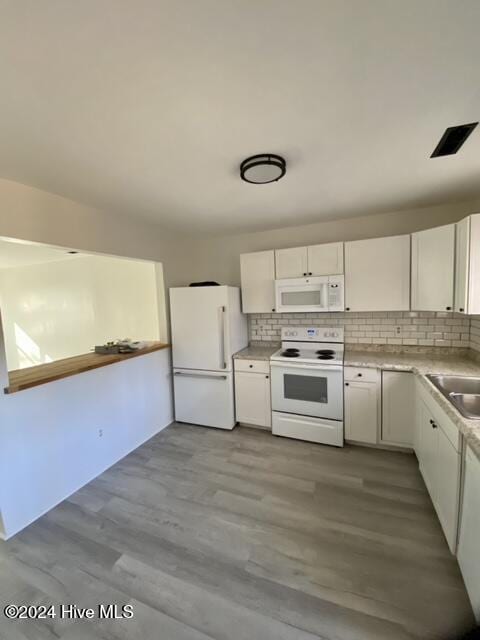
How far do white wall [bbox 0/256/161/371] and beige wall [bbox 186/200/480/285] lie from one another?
32.5 inches

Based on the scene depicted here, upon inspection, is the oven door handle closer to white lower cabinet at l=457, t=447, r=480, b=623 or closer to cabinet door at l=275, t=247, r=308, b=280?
cabinet door at l=275, t=247, r=308, b=280

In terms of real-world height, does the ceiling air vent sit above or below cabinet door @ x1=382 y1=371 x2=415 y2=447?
above

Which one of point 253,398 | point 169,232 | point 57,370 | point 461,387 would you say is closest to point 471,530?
point 461,387

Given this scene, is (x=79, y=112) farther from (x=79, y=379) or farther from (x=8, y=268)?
(x=8, y=268)

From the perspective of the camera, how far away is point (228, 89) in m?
1.12

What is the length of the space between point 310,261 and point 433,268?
3.77 feet

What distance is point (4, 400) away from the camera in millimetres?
1834

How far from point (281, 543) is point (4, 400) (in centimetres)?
208

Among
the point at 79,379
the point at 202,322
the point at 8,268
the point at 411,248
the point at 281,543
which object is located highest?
the point at 8,268

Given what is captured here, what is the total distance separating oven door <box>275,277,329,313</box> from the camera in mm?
2926

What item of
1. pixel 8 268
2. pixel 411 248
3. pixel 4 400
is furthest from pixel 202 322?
pixel 8 268

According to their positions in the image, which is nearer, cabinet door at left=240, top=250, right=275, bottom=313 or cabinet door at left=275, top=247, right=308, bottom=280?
cabinet door at left=275, top=247, right=308, bottom=280

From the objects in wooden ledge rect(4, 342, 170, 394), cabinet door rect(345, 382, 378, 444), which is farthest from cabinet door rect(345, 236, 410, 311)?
wooden ledge rect(4, 342, 170, 394)

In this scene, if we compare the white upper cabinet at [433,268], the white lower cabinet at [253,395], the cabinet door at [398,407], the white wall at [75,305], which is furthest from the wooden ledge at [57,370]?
the white upper cabinet at [433,268]
